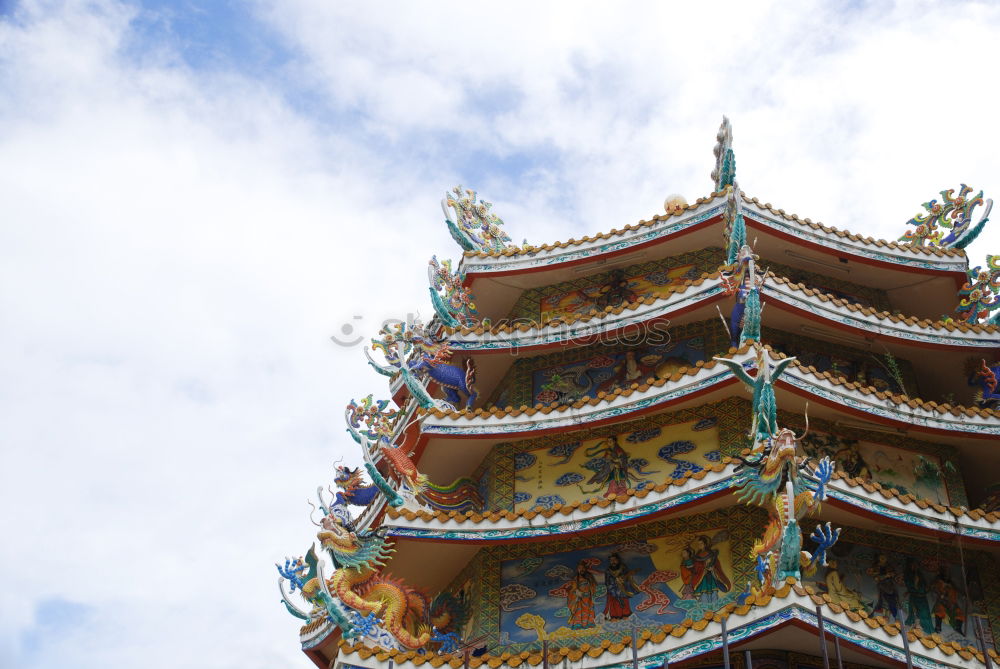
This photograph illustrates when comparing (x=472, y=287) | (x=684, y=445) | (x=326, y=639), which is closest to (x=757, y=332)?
(x=684, y=445)

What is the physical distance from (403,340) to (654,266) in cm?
449

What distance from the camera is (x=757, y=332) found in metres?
15.6

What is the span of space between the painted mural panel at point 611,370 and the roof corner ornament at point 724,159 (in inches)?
108

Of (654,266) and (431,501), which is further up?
(654,266)

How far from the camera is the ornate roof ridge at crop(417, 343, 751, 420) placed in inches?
615

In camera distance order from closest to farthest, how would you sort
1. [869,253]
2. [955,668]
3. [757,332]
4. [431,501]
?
[955,668], [757,332], [431,501], [869,253]

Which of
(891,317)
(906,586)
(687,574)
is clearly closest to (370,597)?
(687,574)

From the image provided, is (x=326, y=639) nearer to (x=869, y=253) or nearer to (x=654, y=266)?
(x=654, y=266)

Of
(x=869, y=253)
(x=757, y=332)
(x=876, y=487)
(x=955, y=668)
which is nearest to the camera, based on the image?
(x=955, y=668)

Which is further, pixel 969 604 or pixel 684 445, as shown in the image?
pixel 684 445

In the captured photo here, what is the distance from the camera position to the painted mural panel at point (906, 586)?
47.9 feet

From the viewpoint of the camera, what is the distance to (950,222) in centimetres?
1941

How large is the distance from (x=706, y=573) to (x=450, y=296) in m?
6.92

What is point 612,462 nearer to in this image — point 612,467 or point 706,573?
point 612,467
